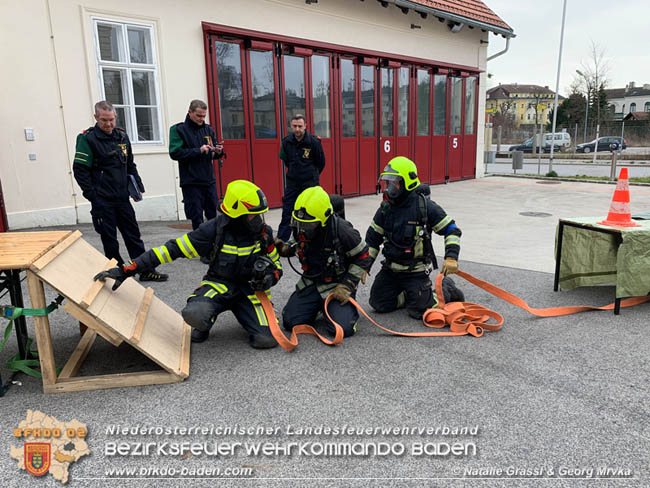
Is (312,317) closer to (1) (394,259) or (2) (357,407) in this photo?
(1) (394,259)

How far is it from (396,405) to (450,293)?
2.04m

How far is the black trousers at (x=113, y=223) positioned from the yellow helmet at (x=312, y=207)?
2637 millimetres

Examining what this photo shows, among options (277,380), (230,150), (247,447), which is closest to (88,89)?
(230,150)

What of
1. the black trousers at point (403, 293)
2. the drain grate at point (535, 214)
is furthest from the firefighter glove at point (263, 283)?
the drain grate at point (535, 214)

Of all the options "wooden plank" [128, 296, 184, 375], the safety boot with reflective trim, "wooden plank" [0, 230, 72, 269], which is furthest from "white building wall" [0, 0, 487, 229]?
"wooden plank" [128, 296, 184, 375]

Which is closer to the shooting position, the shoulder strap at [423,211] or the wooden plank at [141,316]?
the wooden plank at [141,316]

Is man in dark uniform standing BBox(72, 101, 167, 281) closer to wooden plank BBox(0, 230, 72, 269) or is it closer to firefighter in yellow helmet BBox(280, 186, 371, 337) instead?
wooden plank BBox(0, 230, 72, 269)

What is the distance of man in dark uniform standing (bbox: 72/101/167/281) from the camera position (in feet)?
17.3

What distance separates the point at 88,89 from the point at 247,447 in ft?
23.9

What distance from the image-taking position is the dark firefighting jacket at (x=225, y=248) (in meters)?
3.81

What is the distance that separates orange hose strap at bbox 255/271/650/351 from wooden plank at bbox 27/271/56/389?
1.56 metres

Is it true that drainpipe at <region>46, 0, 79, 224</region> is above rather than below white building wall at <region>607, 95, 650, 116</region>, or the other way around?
below

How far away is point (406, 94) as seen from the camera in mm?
13555

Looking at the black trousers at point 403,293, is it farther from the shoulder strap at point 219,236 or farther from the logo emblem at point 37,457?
the logo emblem at point 37,457
